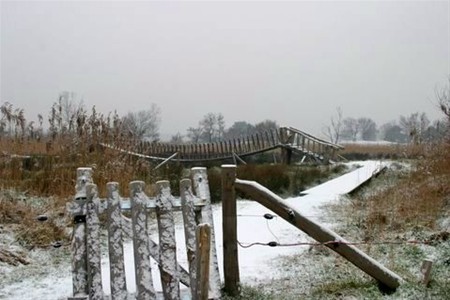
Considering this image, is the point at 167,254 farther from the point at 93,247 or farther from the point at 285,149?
the point at 285,149

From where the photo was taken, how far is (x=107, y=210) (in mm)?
3293

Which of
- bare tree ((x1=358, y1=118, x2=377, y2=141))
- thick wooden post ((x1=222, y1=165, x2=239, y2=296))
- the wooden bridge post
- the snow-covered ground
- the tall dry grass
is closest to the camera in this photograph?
thick wooden post ((x1=222, y1=165, x2=239, y2=296))

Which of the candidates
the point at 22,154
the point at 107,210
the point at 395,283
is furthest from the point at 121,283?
the point at 22,154

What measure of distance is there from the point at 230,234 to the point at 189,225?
429 millimetres

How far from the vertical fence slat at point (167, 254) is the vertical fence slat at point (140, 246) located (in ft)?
0.31

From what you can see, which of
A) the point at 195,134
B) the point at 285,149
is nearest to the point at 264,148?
the point at 285,149

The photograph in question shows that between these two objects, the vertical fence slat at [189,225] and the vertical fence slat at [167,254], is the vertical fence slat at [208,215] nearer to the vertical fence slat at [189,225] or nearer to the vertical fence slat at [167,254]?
Result: the vertical fence slat at [189,225]

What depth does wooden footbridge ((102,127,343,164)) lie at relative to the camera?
67.1ft

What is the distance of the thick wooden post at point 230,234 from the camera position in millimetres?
3648

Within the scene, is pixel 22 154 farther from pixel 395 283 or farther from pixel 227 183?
pixel 395 283

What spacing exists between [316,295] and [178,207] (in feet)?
4.41

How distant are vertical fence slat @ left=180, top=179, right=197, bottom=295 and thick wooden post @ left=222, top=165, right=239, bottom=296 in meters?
0.33

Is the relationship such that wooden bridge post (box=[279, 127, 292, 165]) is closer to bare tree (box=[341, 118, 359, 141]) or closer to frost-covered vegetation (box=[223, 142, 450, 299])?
frost-covered vegetation (box=[223, 142, 450, 299])

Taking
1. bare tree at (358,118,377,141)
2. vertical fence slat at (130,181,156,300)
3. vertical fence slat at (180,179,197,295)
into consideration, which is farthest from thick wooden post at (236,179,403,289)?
bare tree at (358,118,377,141)
